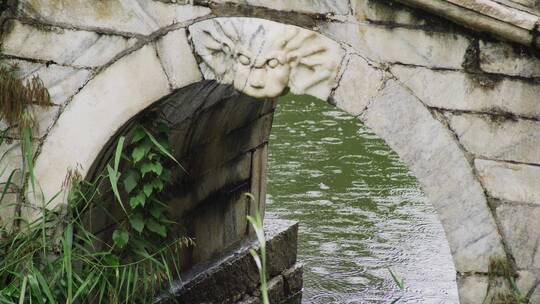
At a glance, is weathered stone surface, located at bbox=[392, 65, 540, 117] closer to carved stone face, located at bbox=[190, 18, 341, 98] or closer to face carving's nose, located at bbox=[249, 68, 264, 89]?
carved stone face, located at bbox=[190, 18, 341, 98]

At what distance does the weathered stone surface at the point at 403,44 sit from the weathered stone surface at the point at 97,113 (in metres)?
0.83

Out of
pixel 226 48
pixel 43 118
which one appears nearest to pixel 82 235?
pixel 43 118

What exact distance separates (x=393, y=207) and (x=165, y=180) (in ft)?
12.4

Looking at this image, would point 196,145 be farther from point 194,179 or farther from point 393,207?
point 393,207

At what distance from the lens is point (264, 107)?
655 cm

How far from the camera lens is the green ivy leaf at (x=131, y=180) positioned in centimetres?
500

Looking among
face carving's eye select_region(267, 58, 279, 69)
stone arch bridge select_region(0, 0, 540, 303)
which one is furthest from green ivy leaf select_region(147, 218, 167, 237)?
face carving's eye select_region(267, 58, 279, 69)

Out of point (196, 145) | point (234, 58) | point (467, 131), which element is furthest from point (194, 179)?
point (467, 131)

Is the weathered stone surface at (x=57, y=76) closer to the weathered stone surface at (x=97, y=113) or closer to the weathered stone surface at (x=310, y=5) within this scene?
the weathered stone surface at (x=97, y=113)

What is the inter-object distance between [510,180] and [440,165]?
29 cm

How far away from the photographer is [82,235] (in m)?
5.07

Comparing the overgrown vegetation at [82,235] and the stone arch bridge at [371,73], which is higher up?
the stone arch bridge at [371,73]

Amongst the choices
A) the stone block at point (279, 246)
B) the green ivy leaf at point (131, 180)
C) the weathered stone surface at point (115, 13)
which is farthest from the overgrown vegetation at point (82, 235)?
the stone block at point (279, 246)

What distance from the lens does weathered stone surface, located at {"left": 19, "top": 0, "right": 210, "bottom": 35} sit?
4.73m
